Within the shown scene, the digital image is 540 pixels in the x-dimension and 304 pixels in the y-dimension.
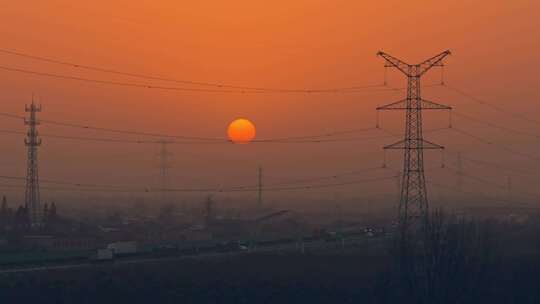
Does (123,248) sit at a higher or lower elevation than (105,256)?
lower

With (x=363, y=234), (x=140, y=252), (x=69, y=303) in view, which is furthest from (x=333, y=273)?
(x=363, y=234)

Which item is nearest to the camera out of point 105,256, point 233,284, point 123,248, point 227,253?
point 233,284

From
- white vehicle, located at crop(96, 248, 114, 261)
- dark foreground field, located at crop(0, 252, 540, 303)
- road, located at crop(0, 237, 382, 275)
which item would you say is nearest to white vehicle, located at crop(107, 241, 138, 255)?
white vehicle, located at crop(96, 248, 114, 261)

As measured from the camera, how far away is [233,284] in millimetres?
52031

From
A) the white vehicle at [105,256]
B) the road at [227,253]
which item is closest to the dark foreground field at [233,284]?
the road at [227,253]

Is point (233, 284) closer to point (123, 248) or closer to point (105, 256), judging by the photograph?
point (105, 256)

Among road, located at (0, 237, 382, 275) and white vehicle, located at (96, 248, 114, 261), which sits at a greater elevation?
white vehicle, located at (96, 248, 114, 261)

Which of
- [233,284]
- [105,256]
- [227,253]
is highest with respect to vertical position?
[105,256]

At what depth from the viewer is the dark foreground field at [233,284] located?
46875 millimetres

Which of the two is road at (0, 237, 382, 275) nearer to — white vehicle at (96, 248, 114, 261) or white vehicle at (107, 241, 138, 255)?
white vehicle at (96, 248, 114, 261)

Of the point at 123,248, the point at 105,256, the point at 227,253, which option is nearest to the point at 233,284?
the point at 105,256

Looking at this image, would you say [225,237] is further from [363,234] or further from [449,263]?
[449,263]

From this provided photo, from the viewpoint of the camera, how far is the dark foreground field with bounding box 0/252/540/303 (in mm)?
46875

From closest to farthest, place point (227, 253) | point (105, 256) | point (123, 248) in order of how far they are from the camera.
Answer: point (105, 256), point (227, 253), point (123, 248)
